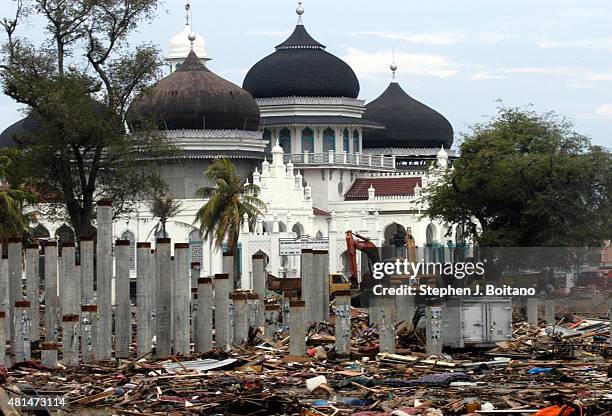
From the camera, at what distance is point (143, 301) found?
34.2 meters

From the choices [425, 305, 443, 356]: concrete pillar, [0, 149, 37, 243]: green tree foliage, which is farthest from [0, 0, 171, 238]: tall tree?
[425, 305, 443, 356]: concrete pillar

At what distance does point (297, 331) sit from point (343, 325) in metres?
0.86

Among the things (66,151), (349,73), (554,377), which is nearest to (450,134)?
(349,73)

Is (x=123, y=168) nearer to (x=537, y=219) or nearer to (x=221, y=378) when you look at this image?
(x=537, y=219)

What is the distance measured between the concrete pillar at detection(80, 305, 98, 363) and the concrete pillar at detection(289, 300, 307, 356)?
11.5 ft

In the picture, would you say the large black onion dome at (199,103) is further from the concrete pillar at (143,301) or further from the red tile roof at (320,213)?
the concrete pillar at (143,301)

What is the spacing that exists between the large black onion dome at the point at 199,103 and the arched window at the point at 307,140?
726 cm

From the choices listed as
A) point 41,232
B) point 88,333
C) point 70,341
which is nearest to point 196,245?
point 41,232

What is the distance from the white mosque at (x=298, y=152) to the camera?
75.9 meters

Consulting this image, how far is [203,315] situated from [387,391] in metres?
8.61

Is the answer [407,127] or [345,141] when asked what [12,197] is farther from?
[407,127]

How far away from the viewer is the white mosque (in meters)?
75.9

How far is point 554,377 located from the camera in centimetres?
2816

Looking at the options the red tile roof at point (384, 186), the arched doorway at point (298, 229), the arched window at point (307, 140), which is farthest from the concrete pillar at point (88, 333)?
the arched window at point (307, 140)
